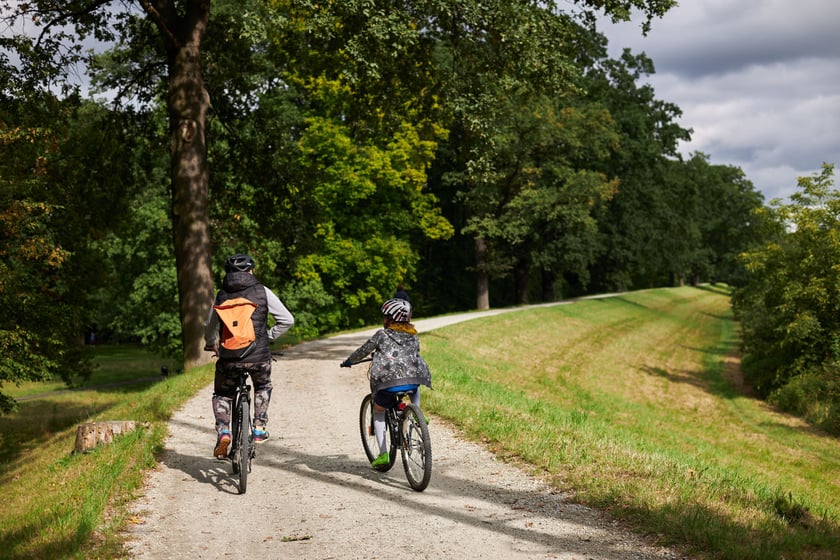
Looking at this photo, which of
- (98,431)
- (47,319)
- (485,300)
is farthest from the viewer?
(485,300)

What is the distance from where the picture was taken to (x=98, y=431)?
9.62m

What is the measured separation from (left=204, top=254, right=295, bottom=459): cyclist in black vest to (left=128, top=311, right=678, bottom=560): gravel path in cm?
63

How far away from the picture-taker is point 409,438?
7.06 m

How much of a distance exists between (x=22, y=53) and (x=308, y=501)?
45.2 feet

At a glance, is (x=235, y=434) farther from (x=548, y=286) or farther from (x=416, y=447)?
(x=548, y=286)

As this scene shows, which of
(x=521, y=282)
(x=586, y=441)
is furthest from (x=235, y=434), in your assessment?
(x=521, y=282)

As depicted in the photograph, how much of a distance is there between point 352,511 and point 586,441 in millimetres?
3731

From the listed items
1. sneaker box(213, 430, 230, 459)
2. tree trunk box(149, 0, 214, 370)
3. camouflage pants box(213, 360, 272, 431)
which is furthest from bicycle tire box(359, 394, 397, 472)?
tree trunk box(149, 0, 214, 370)

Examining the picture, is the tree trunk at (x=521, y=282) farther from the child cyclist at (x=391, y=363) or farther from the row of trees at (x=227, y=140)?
the child cyclist at (x=391, y=363)

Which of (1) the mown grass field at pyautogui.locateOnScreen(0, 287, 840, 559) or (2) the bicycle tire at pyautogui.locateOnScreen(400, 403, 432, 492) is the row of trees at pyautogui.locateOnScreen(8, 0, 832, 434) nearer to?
(1) the mown grass field at pyautogui.locateOnScreen(0, 287, 840, 559)

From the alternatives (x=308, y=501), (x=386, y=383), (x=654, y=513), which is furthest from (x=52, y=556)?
(x=654, y=513)

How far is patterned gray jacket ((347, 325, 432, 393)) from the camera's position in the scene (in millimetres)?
7105

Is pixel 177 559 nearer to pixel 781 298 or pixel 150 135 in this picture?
pixel 150 135

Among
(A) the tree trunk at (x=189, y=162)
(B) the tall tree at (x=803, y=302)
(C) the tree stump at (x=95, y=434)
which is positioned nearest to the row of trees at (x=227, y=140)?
(A) the tree trunk at (x=189, y=162)
